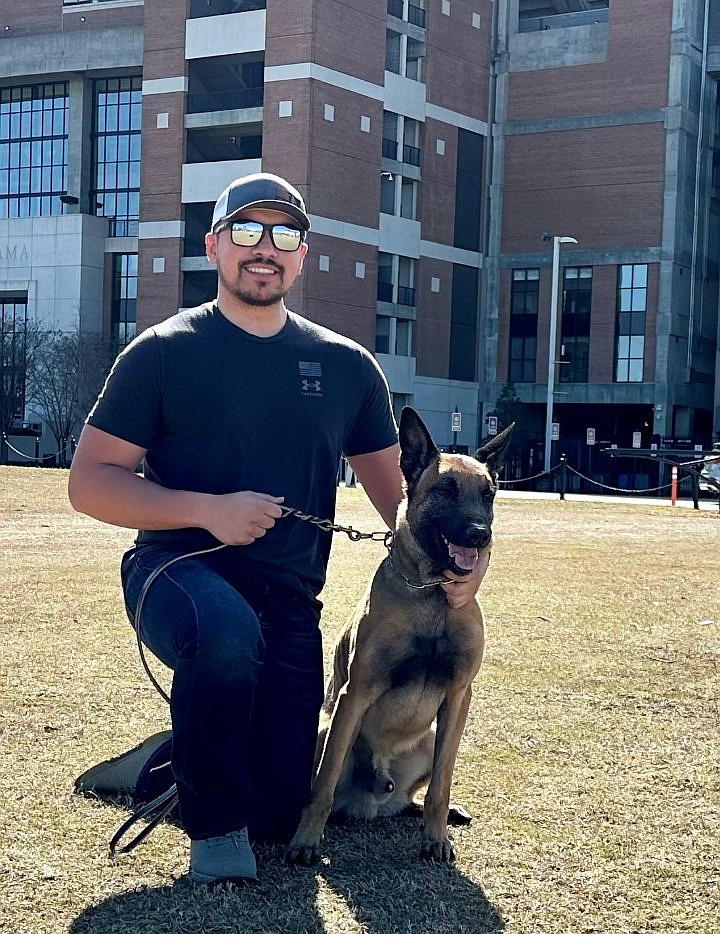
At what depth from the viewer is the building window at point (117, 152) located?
64.4 meters

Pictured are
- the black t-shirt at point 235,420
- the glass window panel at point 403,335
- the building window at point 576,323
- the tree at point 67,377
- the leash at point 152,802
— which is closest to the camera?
the leash at point 152,802

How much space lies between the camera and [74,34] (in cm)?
6369

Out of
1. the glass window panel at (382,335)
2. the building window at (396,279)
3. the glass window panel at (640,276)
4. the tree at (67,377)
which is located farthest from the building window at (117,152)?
the glass window panel at (640,276)

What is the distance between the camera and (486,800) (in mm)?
4535

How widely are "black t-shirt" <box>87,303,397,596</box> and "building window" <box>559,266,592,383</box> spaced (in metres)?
55.9

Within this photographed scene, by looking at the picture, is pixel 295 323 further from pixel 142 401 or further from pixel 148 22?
pixel 148 22

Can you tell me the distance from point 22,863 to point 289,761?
2.86 feet

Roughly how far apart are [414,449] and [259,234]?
898 mm

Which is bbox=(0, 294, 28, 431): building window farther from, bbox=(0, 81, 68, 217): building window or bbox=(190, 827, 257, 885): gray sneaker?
bbox=(190, 827, 257, 885): gray sneaker

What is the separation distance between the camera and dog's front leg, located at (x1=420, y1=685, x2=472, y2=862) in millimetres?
4000

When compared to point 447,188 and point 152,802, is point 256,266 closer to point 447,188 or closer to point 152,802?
point 152,802

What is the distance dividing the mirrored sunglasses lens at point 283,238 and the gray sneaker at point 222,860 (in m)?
1.91

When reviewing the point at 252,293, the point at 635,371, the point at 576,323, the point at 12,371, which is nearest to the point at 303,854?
the point at 252,293

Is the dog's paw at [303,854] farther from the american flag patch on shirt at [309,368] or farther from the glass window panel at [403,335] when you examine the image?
the glass window panel at [403,335]
